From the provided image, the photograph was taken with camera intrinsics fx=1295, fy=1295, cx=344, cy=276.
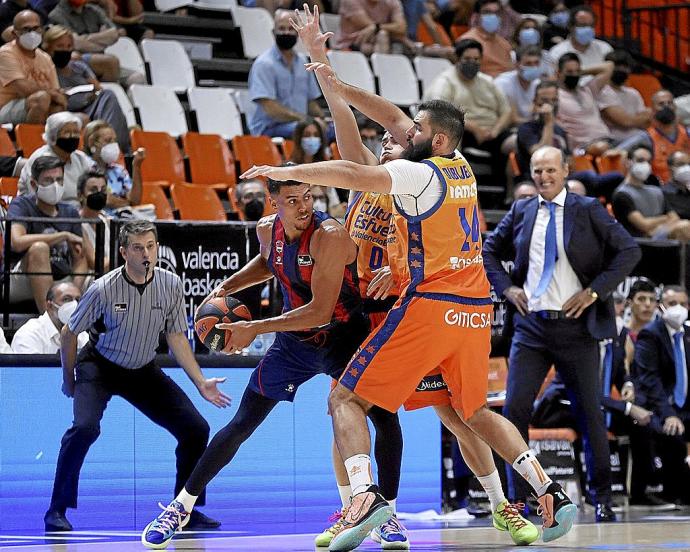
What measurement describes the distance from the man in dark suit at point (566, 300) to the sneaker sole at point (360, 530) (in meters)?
2.48

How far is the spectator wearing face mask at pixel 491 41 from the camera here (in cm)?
1413

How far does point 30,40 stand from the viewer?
10430 mm

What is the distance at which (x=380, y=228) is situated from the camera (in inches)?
245

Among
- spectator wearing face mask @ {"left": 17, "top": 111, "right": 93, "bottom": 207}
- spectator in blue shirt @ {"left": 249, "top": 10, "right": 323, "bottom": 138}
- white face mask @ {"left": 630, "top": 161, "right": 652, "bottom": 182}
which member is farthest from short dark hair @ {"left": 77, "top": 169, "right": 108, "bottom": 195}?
white face mask @ {"left": 630, "top": 161, "right": 652, "bottom": 182}

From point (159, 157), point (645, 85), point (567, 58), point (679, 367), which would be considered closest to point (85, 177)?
point (159, 157)

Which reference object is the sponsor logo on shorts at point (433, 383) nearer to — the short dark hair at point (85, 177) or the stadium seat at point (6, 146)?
the short dark hair at point (85, 177)

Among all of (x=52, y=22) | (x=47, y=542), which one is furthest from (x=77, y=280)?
(x=52, y=22)

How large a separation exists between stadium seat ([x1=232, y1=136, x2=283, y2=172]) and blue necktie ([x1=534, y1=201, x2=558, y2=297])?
3.91m

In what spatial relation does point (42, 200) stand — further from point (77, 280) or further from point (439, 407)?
point (439, 407)

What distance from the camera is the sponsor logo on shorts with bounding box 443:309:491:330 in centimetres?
545

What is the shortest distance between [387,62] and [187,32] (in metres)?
2.13

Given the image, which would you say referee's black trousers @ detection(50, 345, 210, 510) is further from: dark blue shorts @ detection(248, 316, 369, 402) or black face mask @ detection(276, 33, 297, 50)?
black face mask @ detection(276, 33, 297, 50)

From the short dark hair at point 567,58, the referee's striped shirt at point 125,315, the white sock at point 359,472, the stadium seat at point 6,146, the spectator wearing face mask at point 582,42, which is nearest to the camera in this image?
the white sock at point 359,472

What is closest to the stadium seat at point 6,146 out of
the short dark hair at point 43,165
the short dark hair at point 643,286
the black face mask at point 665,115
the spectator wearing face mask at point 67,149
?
the spectator wearing face mask at point 67,149
